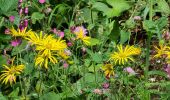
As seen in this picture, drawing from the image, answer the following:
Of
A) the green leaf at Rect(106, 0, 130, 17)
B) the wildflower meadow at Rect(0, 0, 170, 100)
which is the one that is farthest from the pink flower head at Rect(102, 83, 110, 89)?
the green leaf at Rect(106, 0, 130, 17)

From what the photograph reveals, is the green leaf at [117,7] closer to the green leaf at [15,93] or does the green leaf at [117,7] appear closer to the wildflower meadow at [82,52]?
the wildflower meadow at [82,52]

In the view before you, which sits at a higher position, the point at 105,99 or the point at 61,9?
the point at 61,9

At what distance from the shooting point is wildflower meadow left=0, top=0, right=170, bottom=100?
77.6 inches

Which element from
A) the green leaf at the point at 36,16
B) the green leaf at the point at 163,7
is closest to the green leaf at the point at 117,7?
the green leaf at the point at 163,7

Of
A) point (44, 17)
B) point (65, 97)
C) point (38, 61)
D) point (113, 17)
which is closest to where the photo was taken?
point (38, 61)

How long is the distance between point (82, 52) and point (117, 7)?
0.67 metres

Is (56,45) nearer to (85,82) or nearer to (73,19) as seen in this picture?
(85,82)

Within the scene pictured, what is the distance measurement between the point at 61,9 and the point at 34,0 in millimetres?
171

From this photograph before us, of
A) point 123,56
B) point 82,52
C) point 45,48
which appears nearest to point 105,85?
point 123,56

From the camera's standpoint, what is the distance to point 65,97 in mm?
2094

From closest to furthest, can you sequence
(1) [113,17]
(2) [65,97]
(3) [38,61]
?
1. (3) [38,61]
2. (2) [65,97]
3. (1) [113,17]

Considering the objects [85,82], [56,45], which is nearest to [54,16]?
[85,82]

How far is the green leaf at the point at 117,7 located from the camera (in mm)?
3127

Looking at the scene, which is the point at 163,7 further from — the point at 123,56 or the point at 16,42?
the point at 123,56
